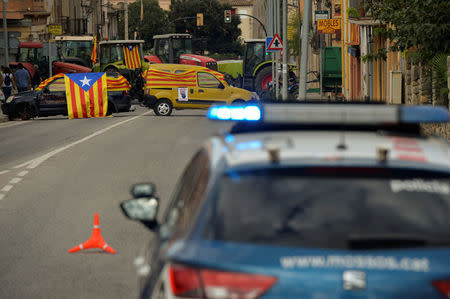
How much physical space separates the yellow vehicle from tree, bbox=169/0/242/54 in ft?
331

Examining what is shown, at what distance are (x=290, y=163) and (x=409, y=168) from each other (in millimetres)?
462

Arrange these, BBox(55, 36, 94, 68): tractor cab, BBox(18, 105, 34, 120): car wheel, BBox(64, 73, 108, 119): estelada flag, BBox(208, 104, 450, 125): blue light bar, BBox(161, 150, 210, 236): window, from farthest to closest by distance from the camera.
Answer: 1. BBox(55, 36, 94, 68): tractor cab
2. BBox(18, 105, 34, 120): car wheel
3. BBox(64, 73, 108, 119): estelada flag
4. BBox(208, 104, 450, 125): blue light bar
5. BBox(161, 150, 210, 236): window

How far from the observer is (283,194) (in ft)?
12.7

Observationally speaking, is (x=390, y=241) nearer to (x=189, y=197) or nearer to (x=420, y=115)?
(x=420, y=115)

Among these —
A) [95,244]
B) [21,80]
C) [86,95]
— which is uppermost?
[21,80]

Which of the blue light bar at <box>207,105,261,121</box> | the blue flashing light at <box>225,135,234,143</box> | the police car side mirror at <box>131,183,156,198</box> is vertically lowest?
the police car side mirror at <box>131,183,156,198</box>

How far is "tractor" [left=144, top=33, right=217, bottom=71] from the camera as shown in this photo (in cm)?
5894

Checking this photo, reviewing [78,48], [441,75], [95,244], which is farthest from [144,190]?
[78,48]

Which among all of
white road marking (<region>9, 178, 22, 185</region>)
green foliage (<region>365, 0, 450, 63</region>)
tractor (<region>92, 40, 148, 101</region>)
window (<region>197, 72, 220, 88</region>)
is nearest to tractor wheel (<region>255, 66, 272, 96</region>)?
tractor (<region>92, 40, 148, 101</region>)

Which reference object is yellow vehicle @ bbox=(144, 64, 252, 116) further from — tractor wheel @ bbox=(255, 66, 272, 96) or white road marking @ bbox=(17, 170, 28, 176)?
white road marking @ bbox=(17, 170, 28, 176)

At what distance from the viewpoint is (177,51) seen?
196ft

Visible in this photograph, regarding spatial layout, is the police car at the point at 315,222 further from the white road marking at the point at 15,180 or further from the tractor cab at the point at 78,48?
the tractor cab at the point at 78,48

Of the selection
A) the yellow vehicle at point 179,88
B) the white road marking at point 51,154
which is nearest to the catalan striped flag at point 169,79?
the yellow vehicle at point 179,88

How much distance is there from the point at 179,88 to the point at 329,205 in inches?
1358
